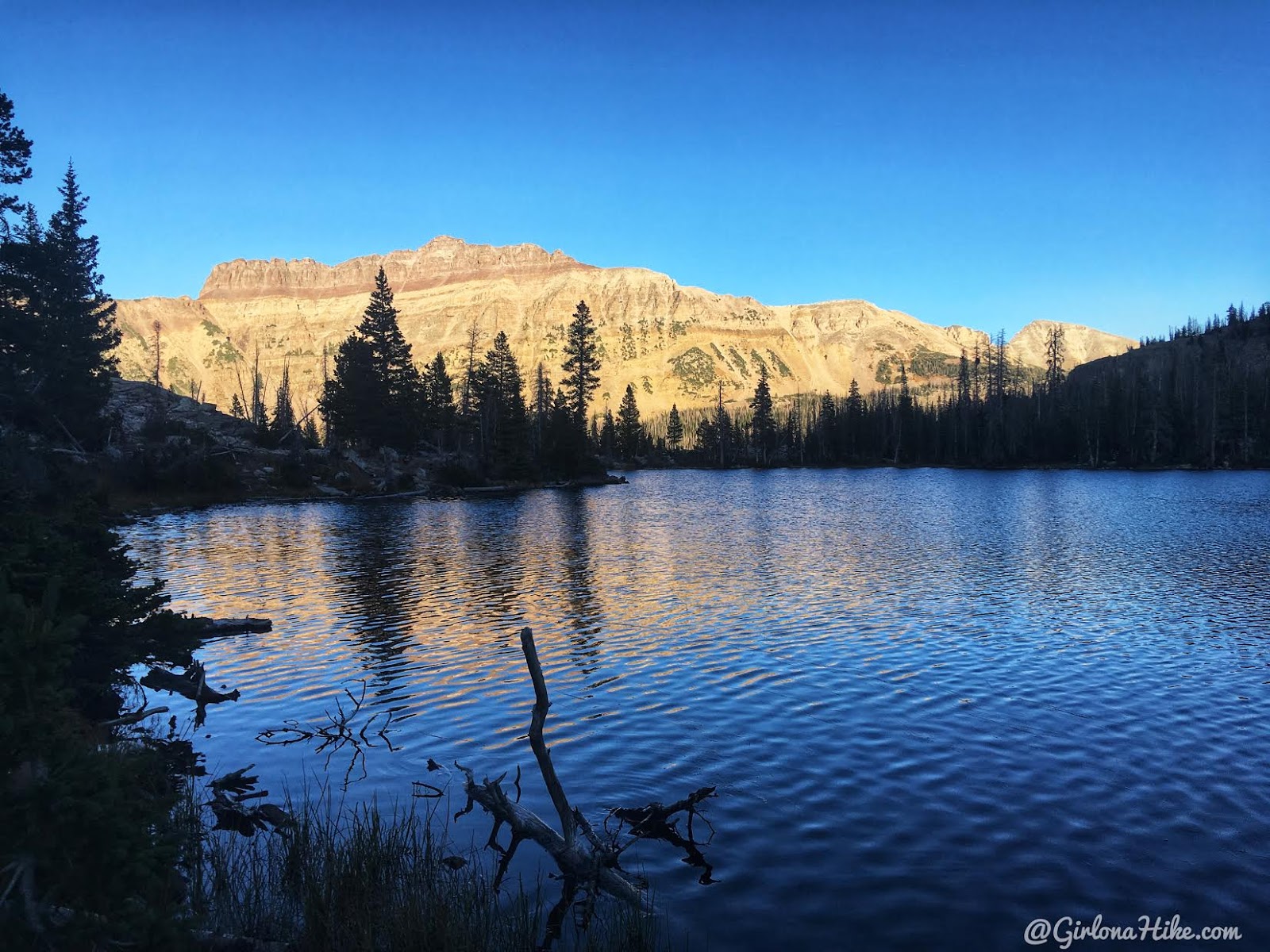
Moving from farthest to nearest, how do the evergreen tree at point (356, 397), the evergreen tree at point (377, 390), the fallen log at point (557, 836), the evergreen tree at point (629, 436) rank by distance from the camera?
1. the evergreen tree at point (629, 436)
2. the evergreen tree at point (377, 390)
3. the evergreen tree at point (356, 397)
4. the fallen log at point (557, 836)

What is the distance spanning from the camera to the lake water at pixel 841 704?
10.4 m

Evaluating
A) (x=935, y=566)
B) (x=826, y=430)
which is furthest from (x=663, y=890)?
(x=826, y=430)

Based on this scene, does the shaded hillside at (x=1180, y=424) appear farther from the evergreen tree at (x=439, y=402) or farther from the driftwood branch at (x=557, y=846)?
the driftwood branch at (x=557, y=846)

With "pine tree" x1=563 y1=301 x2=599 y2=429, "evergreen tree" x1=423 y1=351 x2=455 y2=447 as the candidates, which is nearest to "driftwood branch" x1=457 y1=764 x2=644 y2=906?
"evergreen tree" x1=423 y1=351 x2=455 y2=447

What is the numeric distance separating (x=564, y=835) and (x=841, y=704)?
31.9 feet

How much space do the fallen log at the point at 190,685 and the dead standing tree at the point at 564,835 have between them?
1028 centimetres

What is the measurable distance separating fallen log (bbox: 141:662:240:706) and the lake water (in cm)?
44

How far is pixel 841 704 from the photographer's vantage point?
708 inches

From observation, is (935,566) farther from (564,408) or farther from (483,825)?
(564,408)

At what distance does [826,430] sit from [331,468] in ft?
418

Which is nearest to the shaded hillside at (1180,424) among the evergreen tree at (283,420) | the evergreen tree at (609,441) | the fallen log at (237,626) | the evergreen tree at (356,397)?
the evergreen tree at (609,441)

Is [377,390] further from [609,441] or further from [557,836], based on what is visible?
[557,836]

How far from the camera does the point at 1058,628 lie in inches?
994

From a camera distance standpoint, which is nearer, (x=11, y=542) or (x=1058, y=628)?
(x=11, y=542)
